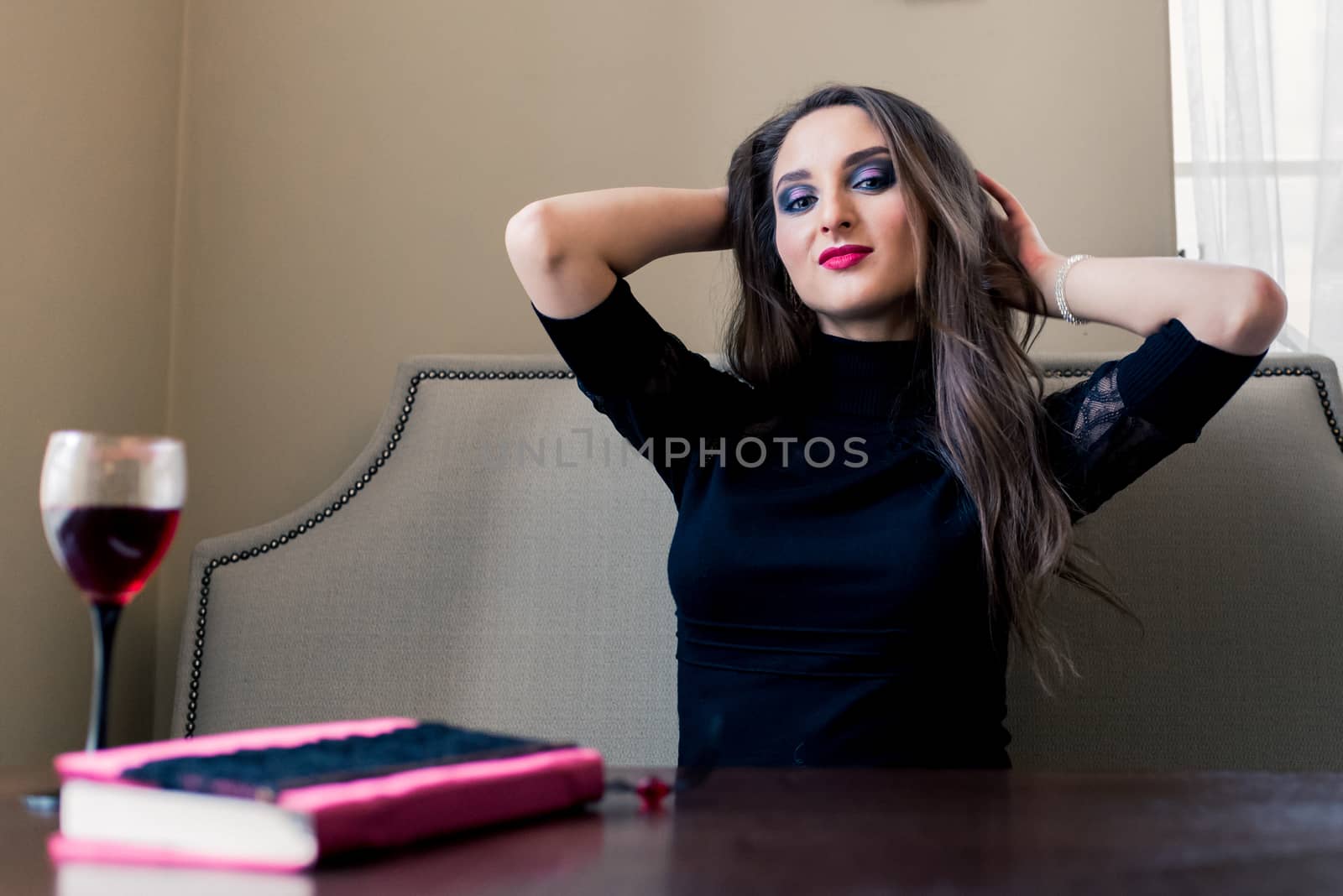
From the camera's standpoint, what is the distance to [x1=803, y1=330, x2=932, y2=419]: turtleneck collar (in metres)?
1.32

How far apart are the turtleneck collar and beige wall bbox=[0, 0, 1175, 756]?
466 mm

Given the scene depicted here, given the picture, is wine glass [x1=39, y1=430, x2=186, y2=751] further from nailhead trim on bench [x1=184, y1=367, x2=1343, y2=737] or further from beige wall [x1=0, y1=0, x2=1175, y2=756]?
beige wall [x1=0, y1=0, x2=1175, y2=756]

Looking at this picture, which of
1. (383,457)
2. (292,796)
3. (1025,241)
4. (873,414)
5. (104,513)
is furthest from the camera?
(383,457)

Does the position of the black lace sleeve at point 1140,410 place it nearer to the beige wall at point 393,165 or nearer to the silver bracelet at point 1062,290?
the silver bracelet at point 1062,290

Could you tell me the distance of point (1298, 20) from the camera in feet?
5.72

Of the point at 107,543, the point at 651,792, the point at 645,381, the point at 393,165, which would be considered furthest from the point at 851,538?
the point at 393,165

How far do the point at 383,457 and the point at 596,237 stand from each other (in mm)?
442

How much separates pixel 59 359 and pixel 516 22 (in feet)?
2.73

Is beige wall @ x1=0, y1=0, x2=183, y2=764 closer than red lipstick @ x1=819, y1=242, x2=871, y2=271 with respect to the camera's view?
No

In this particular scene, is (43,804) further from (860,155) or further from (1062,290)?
(1062,290)

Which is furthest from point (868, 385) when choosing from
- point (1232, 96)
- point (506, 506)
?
point (1232, 96)

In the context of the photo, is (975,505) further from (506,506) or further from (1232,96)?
(1232,96)

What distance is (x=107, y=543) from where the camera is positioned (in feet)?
2.01

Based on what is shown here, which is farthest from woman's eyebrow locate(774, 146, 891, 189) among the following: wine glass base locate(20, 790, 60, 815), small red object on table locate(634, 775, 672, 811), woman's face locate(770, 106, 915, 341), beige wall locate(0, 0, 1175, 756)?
wine glass base locate(20, 790, 60, 815)
